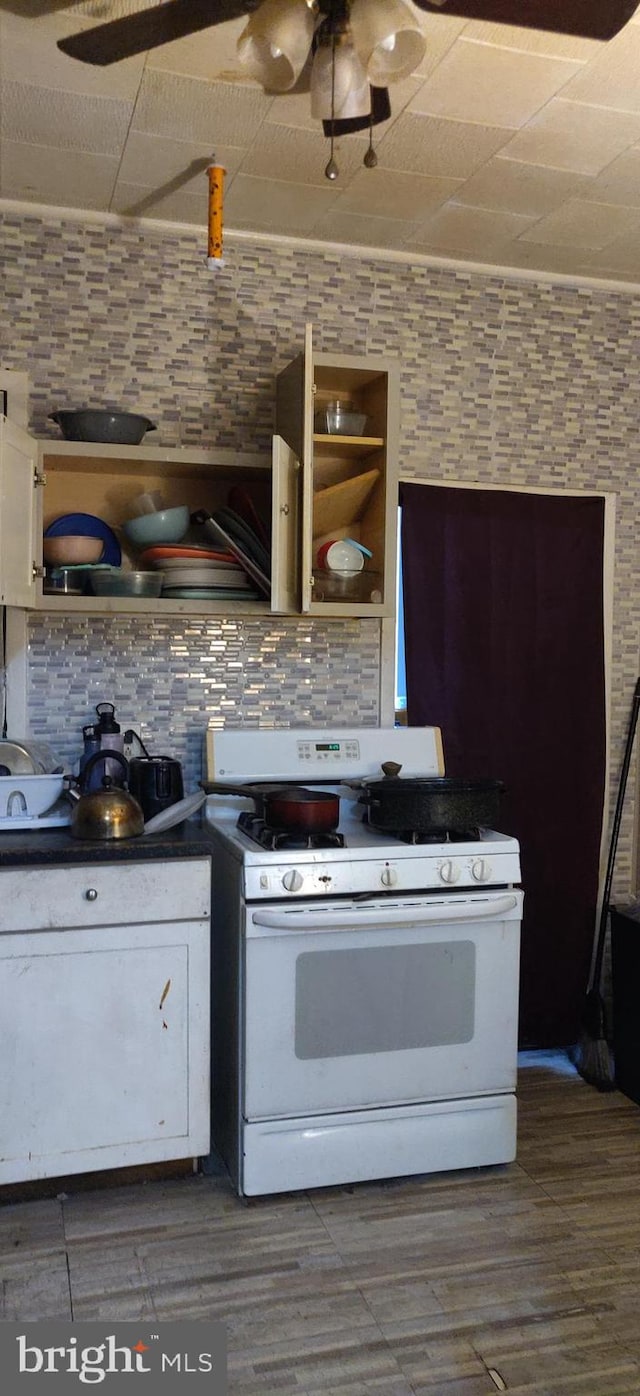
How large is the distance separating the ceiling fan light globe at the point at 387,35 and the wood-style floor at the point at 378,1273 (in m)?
2.23

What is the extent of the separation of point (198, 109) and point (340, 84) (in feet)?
2.39

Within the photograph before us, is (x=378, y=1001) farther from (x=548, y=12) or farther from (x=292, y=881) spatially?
(x=548, y=12)

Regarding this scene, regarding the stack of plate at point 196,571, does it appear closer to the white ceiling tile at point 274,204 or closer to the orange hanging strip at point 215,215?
the orange hanging strip at point 215,215

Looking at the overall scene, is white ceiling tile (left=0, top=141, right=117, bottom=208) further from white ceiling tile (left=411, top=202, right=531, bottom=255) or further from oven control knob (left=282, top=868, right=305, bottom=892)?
oven control knob (left=282, top=868, right=305, bottom=892)

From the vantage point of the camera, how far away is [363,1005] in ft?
8.07

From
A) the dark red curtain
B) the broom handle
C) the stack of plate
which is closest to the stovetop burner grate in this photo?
the stack of plate

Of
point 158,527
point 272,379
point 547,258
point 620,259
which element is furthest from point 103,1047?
point 620,259

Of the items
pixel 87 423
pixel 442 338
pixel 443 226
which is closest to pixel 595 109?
pixel 443 226

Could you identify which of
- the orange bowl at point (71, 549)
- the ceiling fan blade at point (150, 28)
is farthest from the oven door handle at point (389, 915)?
the ceiling fan blade at point (150, 28)

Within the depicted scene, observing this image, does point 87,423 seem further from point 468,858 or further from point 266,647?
point 468,858

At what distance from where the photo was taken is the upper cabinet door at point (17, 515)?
243 centimetres

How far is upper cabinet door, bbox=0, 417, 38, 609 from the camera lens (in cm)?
243

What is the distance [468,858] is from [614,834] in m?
0.98

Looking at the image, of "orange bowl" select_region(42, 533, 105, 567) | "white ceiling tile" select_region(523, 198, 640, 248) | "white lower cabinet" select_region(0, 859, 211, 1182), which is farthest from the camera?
"white ceiling tile" select_region(523, 198, 640, 248)
